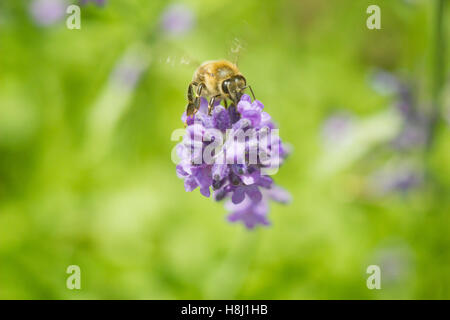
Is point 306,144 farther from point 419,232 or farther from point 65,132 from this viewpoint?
point 65,132

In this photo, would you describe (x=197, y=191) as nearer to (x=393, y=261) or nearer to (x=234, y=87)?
(x=393, y=261)

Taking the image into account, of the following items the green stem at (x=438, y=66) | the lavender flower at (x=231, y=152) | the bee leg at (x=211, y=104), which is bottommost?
the lavender flower at (x=231, y=152)

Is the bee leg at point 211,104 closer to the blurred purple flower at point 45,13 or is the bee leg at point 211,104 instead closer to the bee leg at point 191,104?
the bee leg at point 191,104

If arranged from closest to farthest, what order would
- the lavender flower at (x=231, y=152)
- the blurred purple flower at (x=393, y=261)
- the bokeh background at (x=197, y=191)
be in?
the lavender flower at (x=231, y=152)
the bokeh background at (x=197, y=191)
the blurred purple flower at (x=393, y=261)

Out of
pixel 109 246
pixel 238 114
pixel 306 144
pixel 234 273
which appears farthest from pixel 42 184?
pixel 238 114

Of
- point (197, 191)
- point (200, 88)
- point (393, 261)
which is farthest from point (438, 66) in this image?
point (197, 191)

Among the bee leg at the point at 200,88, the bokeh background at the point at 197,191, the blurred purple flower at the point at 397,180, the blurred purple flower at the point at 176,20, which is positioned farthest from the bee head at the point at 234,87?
the blurred purple flower at the point at 397,180
